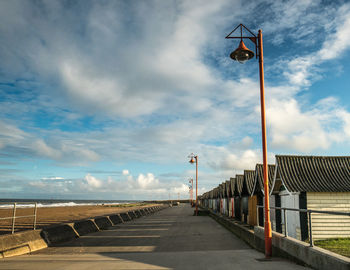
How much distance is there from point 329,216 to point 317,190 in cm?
133

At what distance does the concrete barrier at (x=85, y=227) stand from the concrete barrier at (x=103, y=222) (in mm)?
675

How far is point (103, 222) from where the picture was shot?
19359 millimetres

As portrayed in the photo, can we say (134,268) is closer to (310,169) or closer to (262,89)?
(262,89)

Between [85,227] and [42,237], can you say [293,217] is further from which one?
[42,237]

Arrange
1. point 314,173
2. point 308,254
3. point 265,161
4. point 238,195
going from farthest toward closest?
point 238,195 → point 314,173 → point 265,161 → point 308,254

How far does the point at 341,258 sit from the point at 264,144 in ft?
13.4

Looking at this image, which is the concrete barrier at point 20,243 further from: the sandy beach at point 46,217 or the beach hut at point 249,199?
the beach hut at point 249,199

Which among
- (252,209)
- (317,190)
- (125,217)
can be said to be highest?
(317,190)

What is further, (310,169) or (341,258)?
(310,169)

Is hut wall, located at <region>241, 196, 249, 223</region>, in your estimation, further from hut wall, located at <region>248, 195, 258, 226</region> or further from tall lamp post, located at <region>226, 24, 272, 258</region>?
tall lamp post, located at <region>226, 24, 272, 258</region>

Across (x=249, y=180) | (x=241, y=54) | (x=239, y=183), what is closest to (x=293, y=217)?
(x=249, y=180)

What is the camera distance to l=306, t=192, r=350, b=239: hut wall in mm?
12852

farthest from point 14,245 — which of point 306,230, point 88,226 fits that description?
point 306,230

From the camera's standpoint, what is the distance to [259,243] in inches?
421
